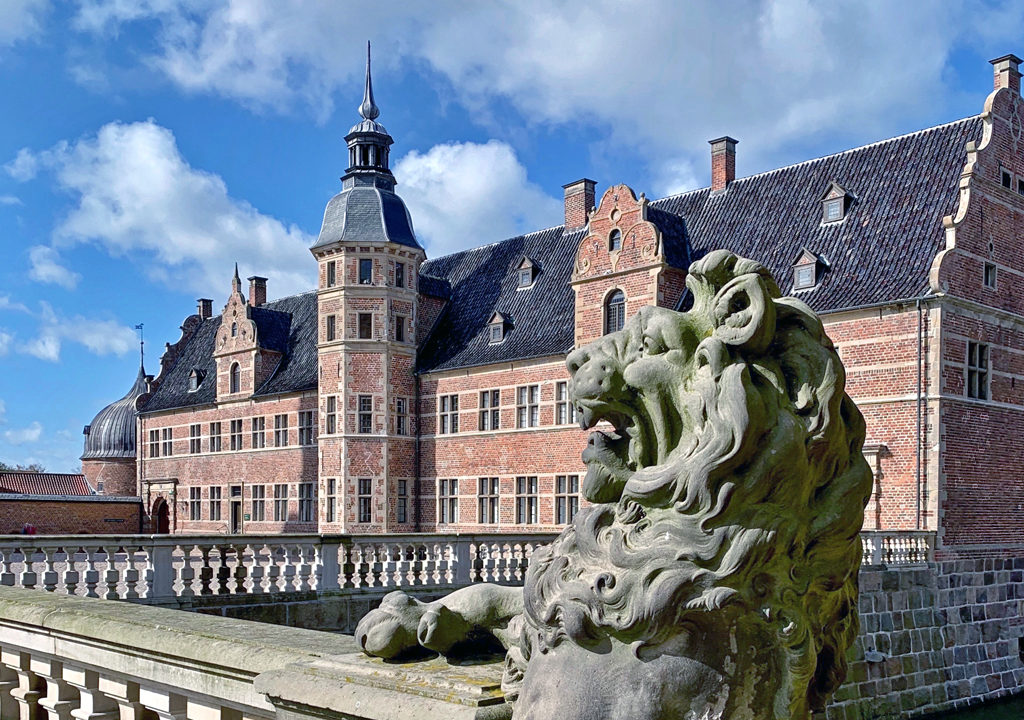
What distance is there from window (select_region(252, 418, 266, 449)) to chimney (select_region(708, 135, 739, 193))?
17096mm

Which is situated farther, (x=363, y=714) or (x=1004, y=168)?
(x=1004, y=168)

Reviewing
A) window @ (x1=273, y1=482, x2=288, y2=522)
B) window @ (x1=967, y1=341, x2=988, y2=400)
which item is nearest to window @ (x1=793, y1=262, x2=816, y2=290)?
window @ (x1=967, y1=341, x2=988, y2=400)

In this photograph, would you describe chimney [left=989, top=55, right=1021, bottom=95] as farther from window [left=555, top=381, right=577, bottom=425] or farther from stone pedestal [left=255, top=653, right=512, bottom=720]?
stone pedestal [left=255, top=653, right=512, bottom=720]

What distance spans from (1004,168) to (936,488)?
6819 mm

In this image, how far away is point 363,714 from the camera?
7.13 ft

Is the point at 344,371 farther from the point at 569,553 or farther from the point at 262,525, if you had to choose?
the point at 569,553

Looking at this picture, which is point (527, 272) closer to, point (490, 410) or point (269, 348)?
point (490, 410)

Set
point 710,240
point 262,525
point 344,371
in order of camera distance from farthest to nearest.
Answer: point 262,525
point 344,371
point 710,240

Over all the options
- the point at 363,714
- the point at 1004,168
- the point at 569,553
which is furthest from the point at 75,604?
the point at 1004,168

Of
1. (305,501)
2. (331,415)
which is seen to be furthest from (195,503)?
(331,415)

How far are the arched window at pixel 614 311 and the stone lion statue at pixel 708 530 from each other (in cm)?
2231

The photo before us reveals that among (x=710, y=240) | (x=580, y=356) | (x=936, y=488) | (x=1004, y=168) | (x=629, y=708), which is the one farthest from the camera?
(x=710, y=240)

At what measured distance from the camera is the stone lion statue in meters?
1.90

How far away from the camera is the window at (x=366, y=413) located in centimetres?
2931
